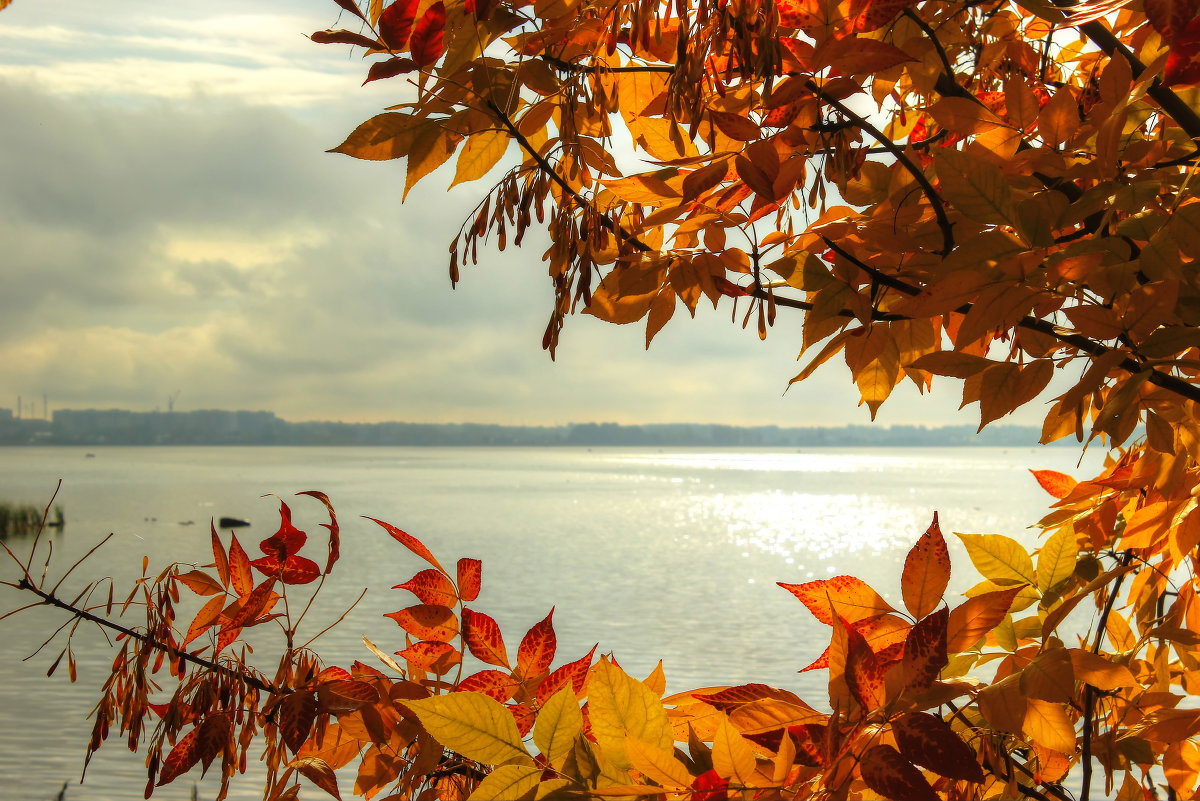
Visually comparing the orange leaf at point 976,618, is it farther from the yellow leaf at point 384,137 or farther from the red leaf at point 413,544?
the yellow leaf at point 384,137

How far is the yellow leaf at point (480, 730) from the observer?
580 mm

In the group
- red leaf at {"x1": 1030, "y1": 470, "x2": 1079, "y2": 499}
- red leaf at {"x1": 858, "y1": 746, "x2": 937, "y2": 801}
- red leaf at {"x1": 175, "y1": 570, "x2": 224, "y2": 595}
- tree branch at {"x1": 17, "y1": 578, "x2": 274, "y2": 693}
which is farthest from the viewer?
red leaf at {"x1": 1030, "y1": 470, "x2": 1079, "y2": 499}

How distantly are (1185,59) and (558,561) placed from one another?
2686 cm

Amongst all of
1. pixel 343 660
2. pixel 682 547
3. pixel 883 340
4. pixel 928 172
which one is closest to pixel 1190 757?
pixel 883 340

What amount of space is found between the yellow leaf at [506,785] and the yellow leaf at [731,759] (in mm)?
123

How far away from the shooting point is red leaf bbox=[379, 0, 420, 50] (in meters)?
0.81

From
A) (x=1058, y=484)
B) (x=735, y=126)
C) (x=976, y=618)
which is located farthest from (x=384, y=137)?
(x=1058, y=484)

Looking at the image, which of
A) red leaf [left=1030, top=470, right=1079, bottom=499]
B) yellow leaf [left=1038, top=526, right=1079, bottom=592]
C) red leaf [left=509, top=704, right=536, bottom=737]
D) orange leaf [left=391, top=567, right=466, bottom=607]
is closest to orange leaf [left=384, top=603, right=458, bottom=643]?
orange leaf [left=391, top=567, right=466, bottom=607]

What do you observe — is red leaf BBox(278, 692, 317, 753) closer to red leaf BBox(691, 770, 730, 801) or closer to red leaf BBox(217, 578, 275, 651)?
red leaf BBox(217, 578, 275, 651)

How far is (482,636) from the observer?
0.83 m

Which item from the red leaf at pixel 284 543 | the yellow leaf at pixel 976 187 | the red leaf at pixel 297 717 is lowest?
the red leaf at pixel 297 717

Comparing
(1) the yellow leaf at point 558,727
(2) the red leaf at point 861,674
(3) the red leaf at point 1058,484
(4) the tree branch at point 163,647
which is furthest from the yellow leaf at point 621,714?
(3) the red leaf at point 1058,484

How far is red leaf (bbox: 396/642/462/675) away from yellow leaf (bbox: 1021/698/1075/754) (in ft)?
1.68

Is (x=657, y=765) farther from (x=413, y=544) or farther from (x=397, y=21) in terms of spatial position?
(x=397, y=21)
